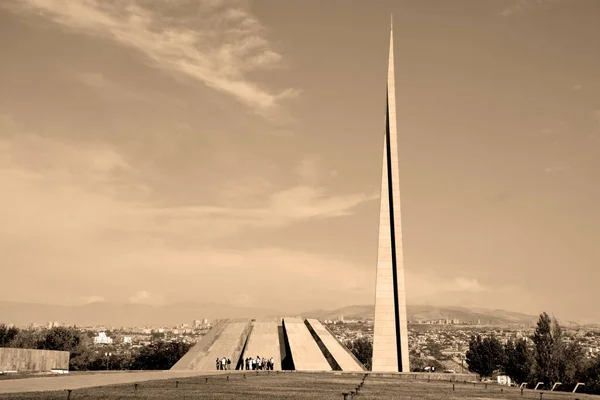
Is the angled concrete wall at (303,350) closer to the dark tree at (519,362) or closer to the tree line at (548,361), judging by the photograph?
the tree line at (548,361)

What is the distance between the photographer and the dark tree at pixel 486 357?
79000mm

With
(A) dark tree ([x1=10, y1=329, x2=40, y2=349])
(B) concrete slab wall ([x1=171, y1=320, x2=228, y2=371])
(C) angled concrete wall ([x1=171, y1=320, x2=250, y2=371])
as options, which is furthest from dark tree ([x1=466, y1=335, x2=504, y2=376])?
(A) dark tree ([x1=10, y1=329, x2=40, y2=349])

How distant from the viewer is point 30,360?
33.3 metres

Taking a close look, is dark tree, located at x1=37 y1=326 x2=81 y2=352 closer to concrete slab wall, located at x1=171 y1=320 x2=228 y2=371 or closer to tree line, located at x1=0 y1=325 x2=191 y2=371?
tree line, located at x1=0 y1=325 x2=191 y2=371

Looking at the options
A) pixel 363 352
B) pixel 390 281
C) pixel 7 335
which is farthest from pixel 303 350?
pixel 7 335

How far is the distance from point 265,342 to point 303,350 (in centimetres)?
370

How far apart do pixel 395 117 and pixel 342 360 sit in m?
17.4

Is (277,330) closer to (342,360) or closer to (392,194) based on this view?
(342,360)

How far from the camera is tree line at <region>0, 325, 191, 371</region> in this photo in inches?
2707

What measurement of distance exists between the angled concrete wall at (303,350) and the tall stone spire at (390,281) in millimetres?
3638

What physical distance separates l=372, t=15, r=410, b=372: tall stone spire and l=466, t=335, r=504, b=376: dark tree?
42314mm

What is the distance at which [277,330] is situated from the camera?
159 feet

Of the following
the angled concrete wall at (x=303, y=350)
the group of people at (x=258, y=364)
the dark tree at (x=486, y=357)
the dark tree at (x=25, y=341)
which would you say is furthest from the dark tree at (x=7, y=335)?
the dark tree at (x=486, y=357)

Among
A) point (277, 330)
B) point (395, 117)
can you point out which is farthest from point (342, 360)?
point (395, 117)
